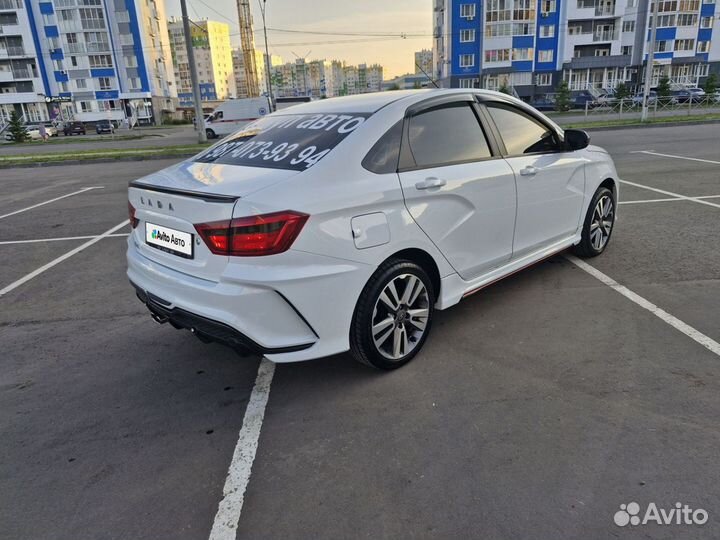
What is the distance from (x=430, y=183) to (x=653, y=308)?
2.18 m

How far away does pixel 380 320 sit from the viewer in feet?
10.5

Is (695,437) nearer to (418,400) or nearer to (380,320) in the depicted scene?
(418,400)

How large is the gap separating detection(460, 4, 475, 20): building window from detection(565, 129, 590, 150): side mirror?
2399 inches

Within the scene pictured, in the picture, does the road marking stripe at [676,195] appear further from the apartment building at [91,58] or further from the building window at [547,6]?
the apartment building at [91,58]

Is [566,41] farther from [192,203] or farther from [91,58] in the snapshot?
[192,203]

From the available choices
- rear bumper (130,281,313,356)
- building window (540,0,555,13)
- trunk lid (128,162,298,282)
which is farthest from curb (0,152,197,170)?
building window (540,0,555,13)

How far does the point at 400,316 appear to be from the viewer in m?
3.29

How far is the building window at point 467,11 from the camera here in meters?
58.1

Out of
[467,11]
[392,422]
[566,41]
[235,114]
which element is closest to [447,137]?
[392,422]

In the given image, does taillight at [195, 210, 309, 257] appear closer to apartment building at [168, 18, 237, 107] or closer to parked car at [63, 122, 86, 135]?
parked car at [63, 122, 86, 135]

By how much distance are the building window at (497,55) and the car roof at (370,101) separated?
6009 centimetres

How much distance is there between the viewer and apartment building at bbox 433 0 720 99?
57469 mm

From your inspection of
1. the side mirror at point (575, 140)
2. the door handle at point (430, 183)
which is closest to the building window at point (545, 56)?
the side mirror at point (575, 140)

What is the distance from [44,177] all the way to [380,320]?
15.3m
